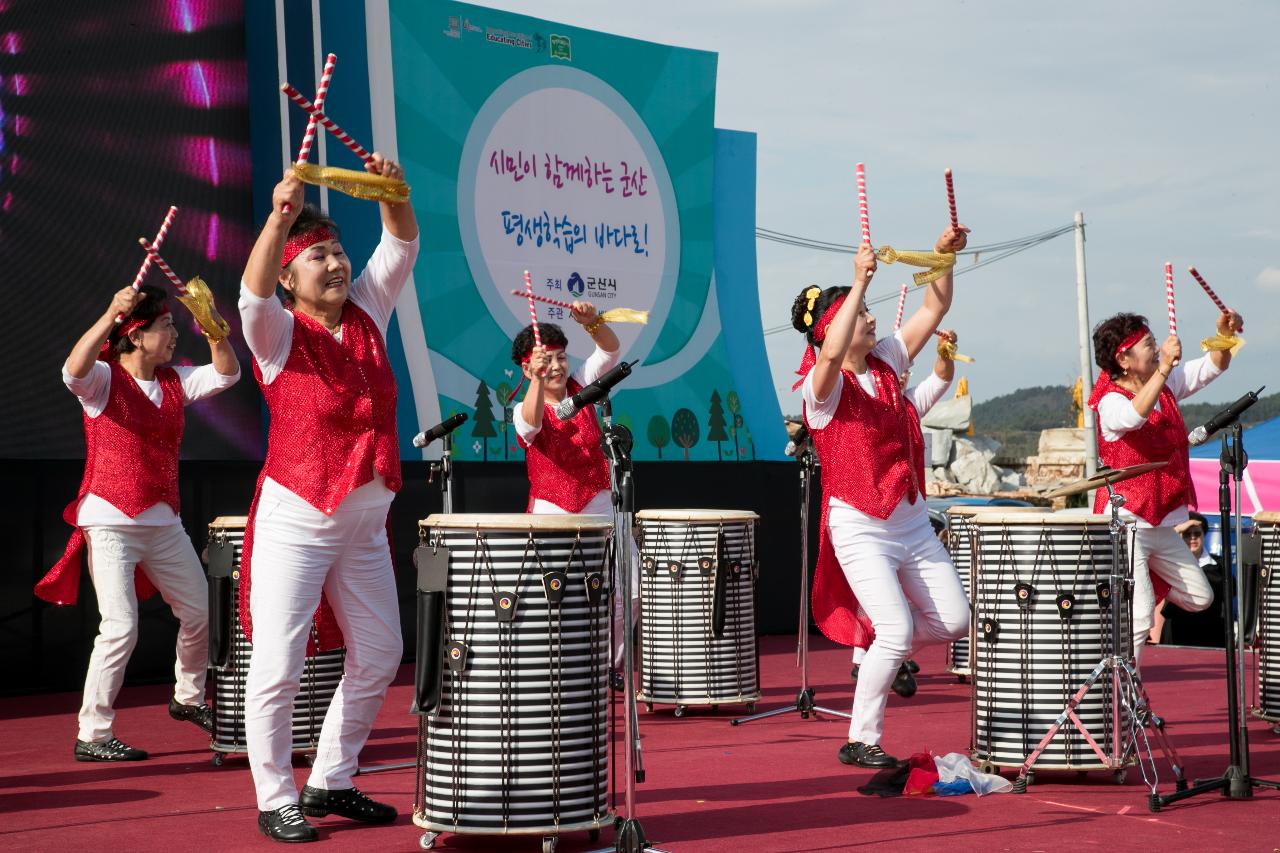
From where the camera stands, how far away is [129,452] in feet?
17.1

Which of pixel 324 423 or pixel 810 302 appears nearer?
pixel 324 423

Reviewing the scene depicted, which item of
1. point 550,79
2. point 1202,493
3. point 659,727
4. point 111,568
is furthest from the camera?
point 1202,493

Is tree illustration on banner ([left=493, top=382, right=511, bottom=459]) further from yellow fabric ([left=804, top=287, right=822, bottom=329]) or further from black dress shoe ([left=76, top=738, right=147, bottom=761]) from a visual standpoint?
yellow fabric ([left=804, top=287, right=822, bottom=329])

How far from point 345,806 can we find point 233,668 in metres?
1.42

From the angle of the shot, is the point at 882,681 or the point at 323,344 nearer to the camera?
the point at 323,344

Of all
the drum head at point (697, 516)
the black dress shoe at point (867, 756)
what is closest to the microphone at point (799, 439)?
the drum head at point (697, 516)

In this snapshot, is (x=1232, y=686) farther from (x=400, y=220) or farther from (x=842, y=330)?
(x=400, y=220)

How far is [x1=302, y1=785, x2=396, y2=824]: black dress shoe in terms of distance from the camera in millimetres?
3832

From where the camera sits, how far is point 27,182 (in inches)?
272

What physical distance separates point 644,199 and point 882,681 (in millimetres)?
5718

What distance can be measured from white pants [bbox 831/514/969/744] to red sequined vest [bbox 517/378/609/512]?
1.50 m

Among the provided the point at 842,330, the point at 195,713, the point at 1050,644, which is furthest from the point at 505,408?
the point at 1050,644

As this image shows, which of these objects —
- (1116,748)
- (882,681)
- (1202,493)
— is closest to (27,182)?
(882,681)

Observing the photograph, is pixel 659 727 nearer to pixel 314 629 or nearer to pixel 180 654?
pixel 180 654
